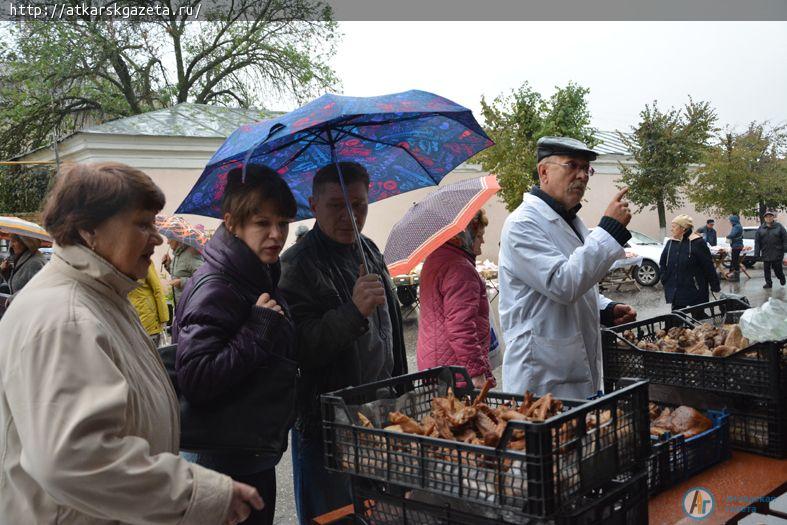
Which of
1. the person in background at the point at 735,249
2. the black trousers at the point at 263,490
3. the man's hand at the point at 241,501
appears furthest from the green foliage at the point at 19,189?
the man's hand at the point at 241,501

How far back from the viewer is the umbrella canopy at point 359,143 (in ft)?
8.11

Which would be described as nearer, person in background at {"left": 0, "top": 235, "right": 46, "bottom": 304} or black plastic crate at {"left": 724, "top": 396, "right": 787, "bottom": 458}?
black plastic crate at {"left": 724, "top": 396, "right": 787, "bottom": 458}

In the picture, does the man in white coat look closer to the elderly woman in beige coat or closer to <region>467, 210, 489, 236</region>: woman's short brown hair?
<region>467, 210, 489, 236</region>: woman's short brown hair

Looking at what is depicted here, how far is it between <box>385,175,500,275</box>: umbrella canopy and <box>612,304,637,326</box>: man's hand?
1.06 meters

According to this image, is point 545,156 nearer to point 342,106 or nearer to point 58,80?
point 342,106

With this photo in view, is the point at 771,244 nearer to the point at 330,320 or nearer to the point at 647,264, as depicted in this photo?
the point at 647,264

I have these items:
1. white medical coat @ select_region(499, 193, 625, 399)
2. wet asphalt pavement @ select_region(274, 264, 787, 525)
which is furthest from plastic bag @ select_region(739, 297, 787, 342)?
wet asphalt pavement @ select_region(274, 264, 787, 525)

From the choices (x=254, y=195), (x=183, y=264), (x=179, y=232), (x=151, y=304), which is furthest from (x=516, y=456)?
(x=183, y=264)

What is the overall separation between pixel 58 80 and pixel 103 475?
1035 inches

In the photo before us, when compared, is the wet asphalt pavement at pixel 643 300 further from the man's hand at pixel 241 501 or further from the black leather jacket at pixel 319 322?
the man's hand at pixel 241 501

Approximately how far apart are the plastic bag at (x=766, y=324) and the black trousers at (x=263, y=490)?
6.68ft

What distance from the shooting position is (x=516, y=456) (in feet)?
5.48

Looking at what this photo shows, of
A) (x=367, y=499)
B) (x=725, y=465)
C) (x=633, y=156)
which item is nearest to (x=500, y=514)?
(x=367, y=499)

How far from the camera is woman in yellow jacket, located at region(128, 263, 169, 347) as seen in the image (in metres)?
6.65
